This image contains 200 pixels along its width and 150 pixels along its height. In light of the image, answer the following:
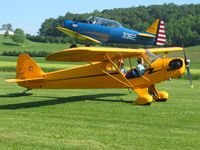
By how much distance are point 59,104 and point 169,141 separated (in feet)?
19.1

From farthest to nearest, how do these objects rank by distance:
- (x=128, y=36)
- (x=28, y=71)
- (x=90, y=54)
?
(x=128, y=36) < (x=28, y=71) < (x=90, y=54)

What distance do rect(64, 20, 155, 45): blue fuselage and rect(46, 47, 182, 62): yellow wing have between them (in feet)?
40.6

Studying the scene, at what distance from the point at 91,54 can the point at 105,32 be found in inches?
548

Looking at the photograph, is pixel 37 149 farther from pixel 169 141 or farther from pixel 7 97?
pixel 7 97

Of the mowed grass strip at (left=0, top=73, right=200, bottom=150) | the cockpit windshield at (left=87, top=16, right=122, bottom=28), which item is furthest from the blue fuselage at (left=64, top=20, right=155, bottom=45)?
the mowed grass strip at (left=0, top=73, right=200, bottom=150)

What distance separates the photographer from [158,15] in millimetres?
120250

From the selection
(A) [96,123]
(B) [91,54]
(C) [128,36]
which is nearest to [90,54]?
(B) [91,54]

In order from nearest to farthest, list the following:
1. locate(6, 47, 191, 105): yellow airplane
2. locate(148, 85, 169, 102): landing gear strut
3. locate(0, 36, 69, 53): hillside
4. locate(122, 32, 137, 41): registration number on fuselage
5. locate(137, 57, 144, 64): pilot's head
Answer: locate(6, 47, 191, 105): yellow airplane < locate(137, 57, 144, 64): pilot's head < locate(148, 85, 169, 102): landing gear strut < locate(122, 32, 137, 41): registration number on fuselage < locate(0, 36, 69, 53): hillside

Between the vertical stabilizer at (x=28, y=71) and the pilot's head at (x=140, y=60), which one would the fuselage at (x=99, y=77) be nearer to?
the vertical stabilizer at (x=28, y=71)

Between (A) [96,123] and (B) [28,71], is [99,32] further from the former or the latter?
(A) [96,123]

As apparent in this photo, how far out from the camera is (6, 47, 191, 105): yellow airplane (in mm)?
12758

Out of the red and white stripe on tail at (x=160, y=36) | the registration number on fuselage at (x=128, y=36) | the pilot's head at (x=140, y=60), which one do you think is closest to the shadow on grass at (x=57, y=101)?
the pilot's head at (x=140, y=60)

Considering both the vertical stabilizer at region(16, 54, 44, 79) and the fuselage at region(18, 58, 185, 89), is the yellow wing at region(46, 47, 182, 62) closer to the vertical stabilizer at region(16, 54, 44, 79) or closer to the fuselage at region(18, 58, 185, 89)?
the fuselage at region(18, 58, 185, 89)

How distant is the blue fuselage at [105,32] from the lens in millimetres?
26172
